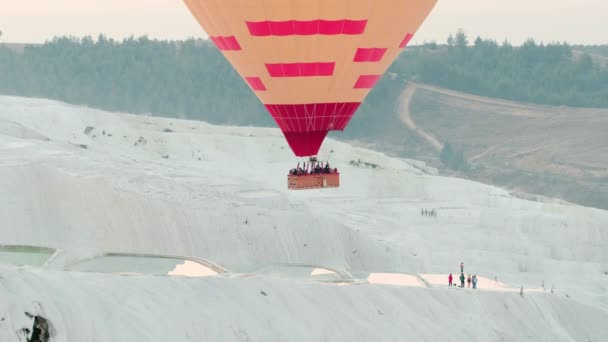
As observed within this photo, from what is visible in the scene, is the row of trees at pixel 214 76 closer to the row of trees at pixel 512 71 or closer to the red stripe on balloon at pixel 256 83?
the row of trees at pixel 512 71

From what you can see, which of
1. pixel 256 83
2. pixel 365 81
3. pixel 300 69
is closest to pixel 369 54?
pixel 365 81

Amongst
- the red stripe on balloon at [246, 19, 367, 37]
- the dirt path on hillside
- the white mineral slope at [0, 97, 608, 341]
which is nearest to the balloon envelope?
the red stripe on balloon at [246, 19, 367, 37]

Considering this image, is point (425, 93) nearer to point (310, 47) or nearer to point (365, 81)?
point (365, 81)

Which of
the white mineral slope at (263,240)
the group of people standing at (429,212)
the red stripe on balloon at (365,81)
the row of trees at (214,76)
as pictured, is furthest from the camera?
the row of trees at (214,76)

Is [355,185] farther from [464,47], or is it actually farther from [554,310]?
[464,47]

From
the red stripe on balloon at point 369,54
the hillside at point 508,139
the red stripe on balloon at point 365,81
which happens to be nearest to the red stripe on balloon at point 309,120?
the red stripe on balloon at point 365,81

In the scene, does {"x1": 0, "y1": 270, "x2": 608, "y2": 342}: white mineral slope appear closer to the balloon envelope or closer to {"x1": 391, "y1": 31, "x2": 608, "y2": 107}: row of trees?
the balloon envelope
